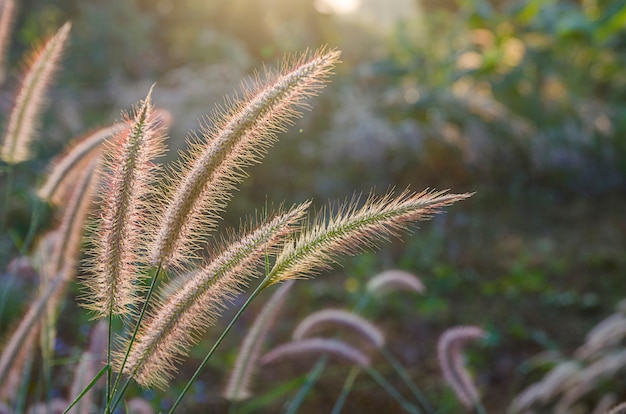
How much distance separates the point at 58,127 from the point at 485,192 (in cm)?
421

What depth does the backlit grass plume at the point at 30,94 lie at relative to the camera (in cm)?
147

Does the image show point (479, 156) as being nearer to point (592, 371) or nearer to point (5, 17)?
point (592, 371)

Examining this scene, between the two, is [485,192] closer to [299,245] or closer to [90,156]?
[90,156]

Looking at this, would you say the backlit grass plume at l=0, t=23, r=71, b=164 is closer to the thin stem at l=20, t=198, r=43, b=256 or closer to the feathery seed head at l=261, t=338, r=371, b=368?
the thin stem at l=20, t=198, r=43, b=256

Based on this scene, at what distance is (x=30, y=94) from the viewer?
1.56 metres

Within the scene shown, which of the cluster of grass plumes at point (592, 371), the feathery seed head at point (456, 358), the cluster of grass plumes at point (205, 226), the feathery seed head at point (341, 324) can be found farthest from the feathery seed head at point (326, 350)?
the cluster of grass plumes at point (592, 371)

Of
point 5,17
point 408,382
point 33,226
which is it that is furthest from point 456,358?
point 5,17

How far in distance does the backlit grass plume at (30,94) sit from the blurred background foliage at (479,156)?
1148 mm

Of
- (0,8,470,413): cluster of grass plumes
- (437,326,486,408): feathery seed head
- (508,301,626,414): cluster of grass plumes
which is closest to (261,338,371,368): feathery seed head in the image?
(437,326,486,408): feathery seed head

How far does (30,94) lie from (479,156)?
5.01 m

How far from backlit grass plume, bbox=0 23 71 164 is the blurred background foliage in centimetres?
115

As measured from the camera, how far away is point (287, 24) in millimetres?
9711

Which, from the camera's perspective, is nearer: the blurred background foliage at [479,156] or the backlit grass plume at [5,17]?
the backlit grass plume at [5,17]

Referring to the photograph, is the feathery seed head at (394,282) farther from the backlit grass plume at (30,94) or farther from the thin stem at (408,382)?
the backlit grass plume at (30,94)
